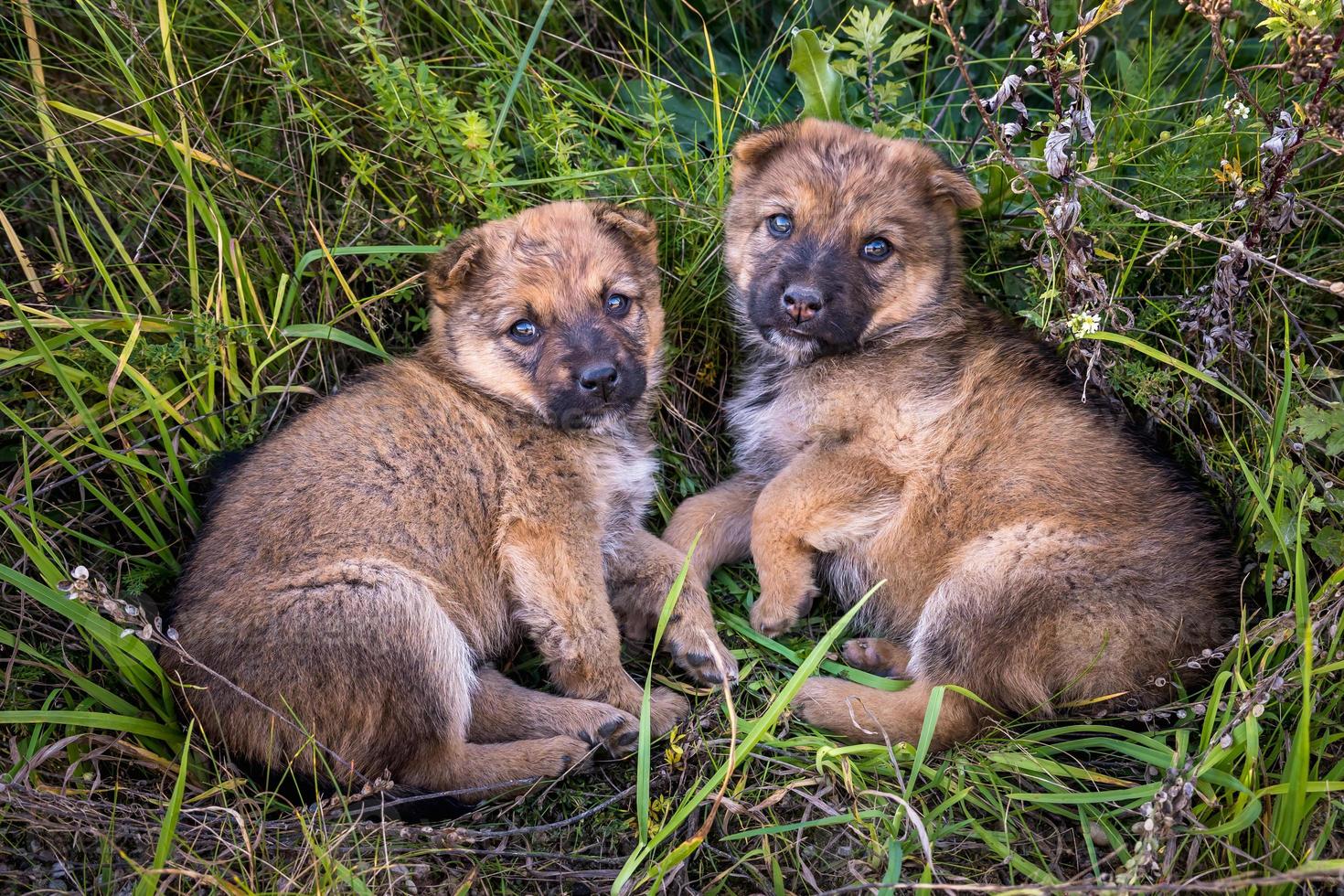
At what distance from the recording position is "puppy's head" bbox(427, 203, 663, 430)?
3551mm

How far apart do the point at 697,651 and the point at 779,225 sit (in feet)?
5.41

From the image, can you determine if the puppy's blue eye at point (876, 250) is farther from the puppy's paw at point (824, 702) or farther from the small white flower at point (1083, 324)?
the puppy's paw at point (824, 702)

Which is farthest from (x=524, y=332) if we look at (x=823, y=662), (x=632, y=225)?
(x=823, y=662)

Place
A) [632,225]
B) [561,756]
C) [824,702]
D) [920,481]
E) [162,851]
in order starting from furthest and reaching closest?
[632,225], [920,481], [824,702], [561,756], [162,851]

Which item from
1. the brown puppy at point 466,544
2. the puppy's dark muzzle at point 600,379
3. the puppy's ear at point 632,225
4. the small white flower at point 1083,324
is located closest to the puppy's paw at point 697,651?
the brown puppy at point 466,544

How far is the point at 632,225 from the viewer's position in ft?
12.6

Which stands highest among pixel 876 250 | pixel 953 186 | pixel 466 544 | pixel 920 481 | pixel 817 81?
pixel 817 81

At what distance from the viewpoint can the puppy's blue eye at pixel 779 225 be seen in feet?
12.7

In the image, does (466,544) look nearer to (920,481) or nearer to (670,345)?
(670,345)

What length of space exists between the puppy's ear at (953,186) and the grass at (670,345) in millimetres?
241

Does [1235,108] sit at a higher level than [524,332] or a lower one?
higher

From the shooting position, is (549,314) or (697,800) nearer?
(697,800)

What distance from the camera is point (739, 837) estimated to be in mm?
2908

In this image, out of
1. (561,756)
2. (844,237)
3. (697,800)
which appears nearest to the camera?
(697,800)
